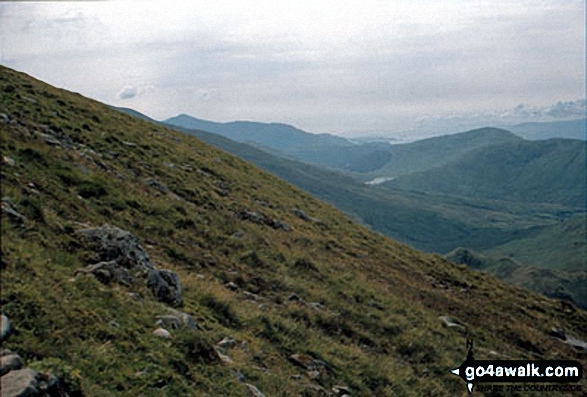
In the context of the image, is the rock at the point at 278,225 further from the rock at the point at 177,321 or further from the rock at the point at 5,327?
the rock at the point at 5,327

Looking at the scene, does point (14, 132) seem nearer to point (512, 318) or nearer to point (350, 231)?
point (350, 231)

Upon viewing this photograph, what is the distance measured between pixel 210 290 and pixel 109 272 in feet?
12.6

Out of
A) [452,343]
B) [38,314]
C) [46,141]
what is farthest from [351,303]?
[46,141]

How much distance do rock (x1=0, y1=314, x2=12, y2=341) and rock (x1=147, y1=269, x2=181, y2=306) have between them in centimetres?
493

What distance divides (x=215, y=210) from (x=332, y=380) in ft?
52.1

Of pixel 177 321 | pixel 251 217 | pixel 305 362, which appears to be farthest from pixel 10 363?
pixel 251 217

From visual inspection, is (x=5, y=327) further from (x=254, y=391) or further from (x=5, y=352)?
(x=254, y=391)

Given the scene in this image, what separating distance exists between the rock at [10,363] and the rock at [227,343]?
570 centimetres

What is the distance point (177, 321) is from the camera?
38.4ft

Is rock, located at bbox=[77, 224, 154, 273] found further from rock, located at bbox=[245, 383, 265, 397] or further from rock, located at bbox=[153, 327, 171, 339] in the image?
rock, located at bbox=[245, 383, 265, 397]

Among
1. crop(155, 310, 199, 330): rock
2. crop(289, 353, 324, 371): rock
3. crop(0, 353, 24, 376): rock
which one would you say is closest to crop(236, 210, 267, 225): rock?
crop(289, 353, 324, 371): rock

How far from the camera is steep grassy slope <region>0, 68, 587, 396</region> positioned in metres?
9.58

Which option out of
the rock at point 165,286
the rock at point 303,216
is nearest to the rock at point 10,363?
the rock at point 165,286

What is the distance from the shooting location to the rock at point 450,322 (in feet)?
77.4
